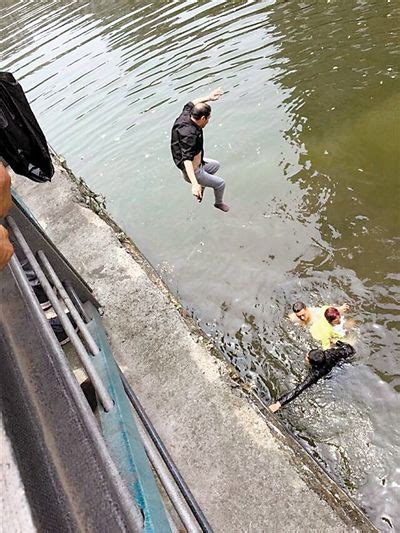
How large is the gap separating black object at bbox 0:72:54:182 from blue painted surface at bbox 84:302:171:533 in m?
1.54

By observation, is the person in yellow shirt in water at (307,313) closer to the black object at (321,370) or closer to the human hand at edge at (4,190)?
the black object at (321,370)

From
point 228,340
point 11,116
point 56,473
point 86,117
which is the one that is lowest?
point 228,340

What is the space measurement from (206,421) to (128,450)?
129cm

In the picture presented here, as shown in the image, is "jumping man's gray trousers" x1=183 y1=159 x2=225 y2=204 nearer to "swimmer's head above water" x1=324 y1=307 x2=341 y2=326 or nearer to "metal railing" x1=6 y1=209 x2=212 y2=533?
"swimmer's head above water" x1=324 y1=307 x2=341 y2=326

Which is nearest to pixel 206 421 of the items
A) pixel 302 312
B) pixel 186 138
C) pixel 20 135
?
pixel 302 312

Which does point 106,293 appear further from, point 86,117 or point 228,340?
Result: point 86,117

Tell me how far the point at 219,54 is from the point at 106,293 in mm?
8101

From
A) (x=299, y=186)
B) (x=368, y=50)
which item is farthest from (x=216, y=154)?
(x=368, y=50)

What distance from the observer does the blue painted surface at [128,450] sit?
2.09m

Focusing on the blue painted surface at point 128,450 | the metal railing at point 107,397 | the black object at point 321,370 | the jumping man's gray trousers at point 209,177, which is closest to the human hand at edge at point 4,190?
the metal railing at point 107,397

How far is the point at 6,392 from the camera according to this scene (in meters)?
2.08

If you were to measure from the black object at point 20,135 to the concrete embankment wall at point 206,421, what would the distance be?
62.8 inches

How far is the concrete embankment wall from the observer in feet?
10.4

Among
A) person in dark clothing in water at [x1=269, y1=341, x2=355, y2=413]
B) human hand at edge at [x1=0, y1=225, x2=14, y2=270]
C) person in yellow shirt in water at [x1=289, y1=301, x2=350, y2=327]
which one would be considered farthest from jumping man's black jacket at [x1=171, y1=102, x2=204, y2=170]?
human hand at edge at [x1=0, y1=225, x2=14, y2=270]
